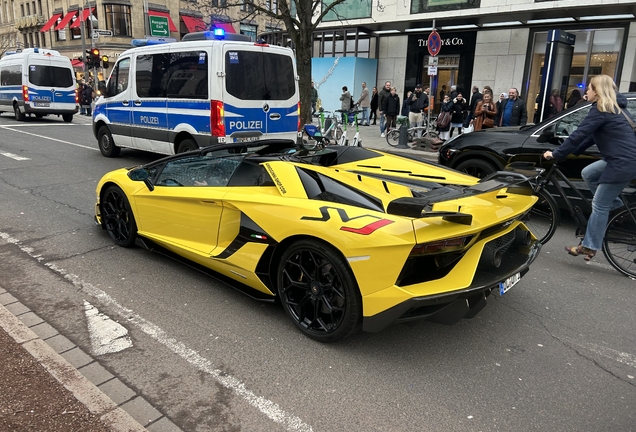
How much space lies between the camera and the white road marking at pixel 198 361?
268cm

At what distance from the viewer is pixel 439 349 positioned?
3.43 meters

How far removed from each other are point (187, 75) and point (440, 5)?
14.2 metres

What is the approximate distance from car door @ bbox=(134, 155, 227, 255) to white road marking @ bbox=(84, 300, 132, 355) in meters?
0.88

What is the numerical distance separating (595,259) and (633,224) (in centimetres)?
73

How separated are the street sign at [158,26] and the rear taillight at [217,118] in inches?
1417

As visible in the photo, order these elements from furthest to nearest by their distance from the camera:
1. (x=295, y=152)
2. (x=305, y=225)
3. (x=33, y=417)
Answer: (x=295, y=152) < (x=305, y=225) < (x=33, y=417)

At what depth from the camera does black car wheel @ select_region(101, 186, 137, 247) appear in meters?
5.09

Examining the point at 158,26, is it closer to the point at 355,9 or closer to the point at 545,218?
the point at 355,9

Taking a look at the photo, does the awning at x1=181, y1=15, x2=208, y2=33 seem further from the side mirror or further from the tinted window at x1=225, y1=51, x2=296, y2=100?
the side mirror

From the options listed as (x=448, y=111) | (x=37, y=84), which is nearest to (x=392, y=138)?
(x=448, y=111)

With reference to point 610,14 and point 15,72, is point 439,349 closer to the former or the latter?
point 610,14

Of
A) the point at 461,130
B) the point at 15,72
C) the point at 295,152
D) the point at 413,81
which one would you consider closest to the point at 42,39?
the point at 15,72

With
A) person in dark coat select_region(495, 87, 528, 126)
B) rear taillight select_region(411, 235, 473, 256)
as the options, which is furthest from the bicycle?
person in dark coat select_region(495, 87, 528, 126)

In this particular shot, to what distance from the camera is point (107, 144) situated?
11406mm
